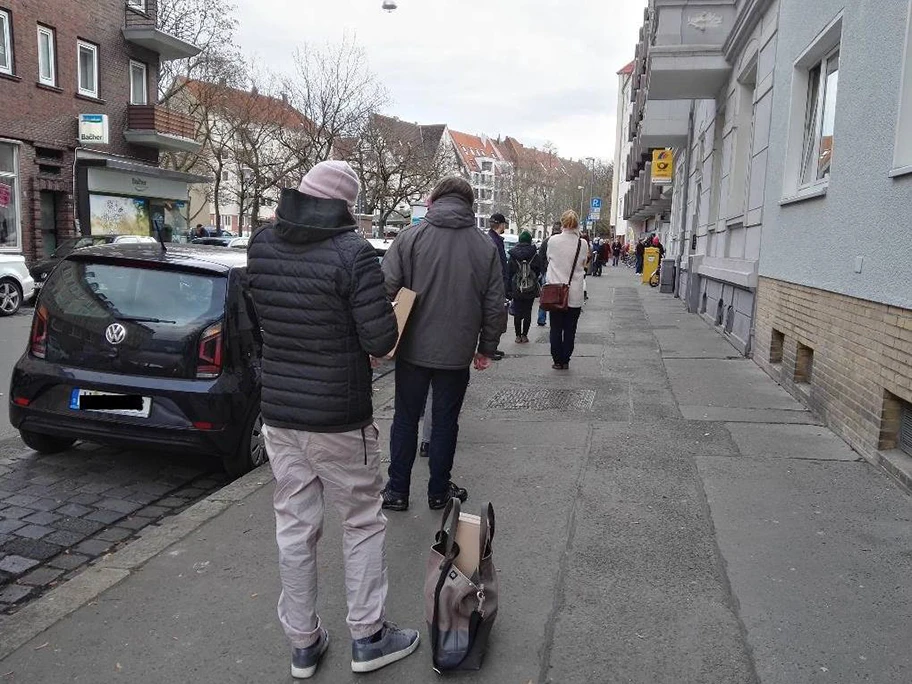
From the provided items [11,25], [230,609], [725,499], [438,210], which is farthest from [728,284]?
[11,25]

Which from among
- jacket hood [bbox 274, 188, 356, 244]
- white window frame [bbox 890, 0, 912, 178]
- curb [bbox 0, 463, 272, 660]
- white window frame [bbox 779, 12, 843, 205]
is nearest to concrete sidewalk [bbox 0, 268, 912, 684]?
curb [bbox 0, 463, 272, 660]

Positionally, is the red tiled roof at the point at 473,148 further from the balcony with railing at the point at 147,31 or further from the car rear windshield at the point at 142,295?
the car rear windshield at the point at 142,295

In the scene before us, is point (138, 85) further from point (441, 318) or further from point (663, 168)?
point (441, 318)

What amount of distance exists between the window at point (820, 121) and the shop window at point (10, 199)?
65.5ft

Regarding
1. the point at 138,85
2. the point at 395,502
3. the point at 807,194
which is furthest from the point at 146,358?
the point at 138,85

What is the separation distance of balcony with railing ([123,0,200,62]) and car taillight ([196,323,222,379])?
23997mm

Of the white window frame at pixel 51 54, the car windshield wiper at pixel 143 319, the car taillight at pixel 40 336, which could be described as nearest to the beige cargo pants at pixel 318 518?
the car windshield wiper at pixel 143 319

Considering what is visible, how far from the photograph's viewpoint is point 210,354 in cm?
495

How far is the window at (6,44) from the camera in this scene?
20641 millimetres

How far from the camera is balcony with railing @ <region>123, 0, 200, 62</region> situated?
25422 mm

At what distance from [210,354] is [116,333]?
0.61 meters

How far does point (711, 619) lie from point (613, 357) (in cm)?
721

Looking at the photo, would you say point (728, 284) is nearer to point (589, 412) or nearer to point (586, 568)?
point (589, 412)

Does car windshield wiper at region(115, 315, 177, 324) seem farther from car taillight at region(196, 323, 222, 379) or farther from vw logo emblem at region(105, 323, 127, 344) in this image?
car taillight at region(196, 323, 222, 379)
